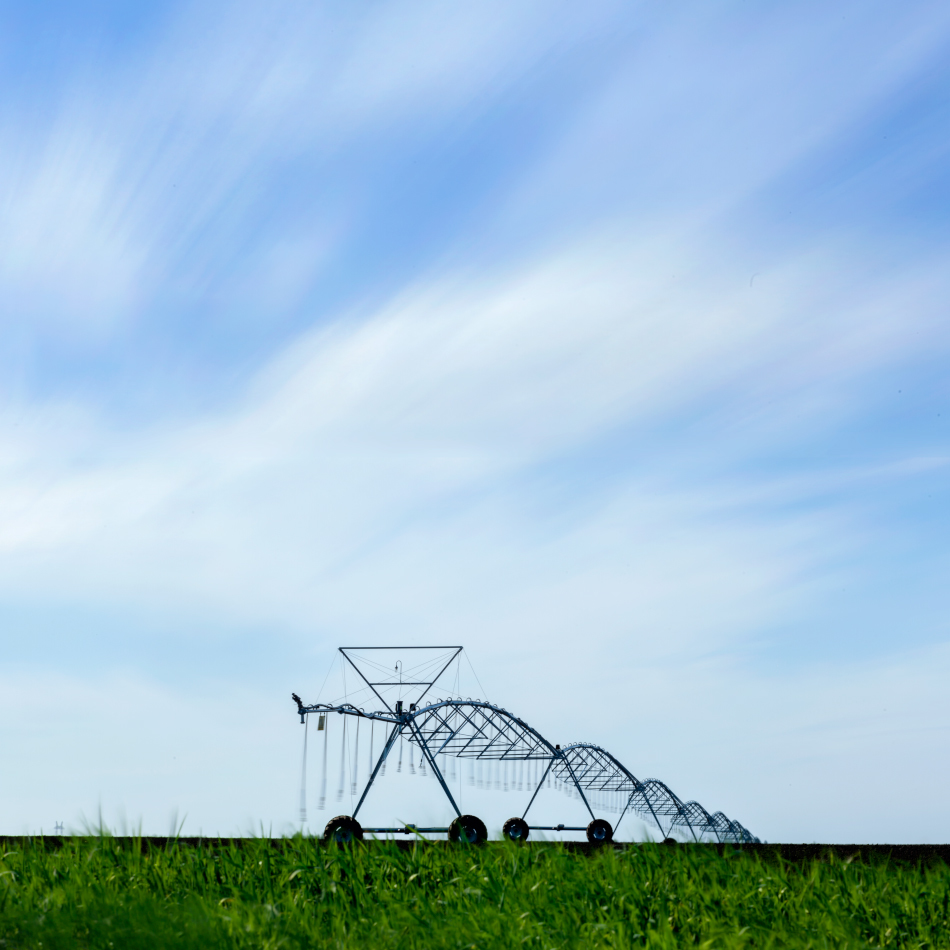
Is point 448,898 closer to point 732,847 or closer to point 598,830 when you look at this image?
point 732,847

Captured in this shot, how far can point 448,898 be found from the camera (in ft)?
25.1

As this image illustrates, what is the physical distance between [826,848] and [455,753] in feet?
64.7

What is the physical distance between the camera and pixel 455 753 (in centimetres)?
2834

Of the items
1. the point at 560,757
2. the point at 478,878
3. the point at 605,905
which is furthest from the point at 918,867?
the point at 560,757

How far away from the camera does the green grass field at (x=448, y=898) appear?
6.69 meters

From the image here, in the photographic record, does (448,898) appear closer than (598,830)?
Yes

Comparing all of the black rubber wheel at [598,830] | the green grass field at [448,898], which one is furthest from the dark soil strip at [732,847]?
the black rubber wheel at [598,830]

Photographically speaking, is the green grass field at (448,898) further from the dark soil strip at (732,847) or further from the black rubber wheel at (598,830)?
the black rubber wheel at (598,830)

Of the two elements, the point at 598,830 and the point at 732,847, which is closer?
the point at 732,847

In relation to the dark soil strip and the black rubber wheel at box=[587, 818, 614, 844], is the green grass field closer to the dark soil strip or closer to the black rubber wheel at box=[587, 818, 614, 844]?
the dark soil strip

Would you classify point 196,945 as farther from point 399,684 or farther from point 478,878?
point 399,684

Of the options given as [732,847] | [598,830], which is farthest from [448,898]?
[598,830]

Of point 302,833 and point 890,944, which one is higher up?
point 302,833

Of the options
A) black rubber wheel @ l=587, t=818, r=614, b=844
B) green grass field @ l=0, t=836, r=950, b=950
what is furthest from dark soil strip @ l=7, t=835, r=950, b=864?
black rubber wheel @ l=587, t=818, r=614, b=844
